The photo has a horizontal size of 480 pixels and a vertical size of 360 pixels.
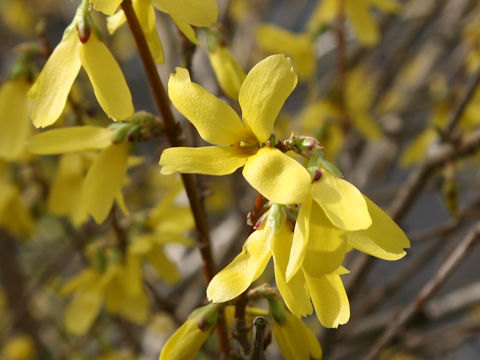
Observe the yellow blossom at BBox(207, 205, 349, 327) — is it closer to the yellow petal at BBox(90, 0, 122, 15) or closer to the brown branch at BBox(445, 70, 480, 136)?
the yellow petal at BBox(90, 0, 122, 15)

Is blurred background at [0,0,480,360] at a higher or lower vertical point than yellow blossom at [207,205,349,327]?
lower

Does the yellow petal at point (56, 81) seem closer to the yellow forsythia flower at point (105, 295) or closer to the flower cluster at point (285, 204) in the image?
the flower cluster at point (285, 204)

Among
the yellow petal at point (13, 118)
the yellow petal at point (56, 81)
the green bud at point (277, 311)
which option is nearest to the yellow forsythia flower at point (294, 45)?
the yellow petal at point (13, 118)

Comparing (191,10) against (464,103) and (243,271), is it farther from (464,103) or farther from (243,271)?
(464,103)

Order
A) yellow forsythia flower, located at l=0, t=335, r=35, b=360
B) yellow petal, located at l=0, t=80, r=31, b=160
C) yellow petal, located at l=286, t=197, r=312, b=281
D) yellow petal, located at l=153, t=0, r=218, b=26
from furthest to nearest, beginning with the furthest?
yellow forsythia flower, located at l=0, t=335, r=35, b=360, yellow petal, located at l=0, t=80, r=31, b=160, yellow petal, located at l=153, t=0, r=218, b=26, yellow petal, located at l=286, t=197, r=312, b=281

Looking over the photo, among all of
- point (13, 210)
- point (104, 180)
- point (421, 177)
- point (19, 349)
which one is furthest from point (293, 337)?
point (19, 349)

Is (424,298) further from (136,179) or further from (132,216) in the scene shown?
(136,179)

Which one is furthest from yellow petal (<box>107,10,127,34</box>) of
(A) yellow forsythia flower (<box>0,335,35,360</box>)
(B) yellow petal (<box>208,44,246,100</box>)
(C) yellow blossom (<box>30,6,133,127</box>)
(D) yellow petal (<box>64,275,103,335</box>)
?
(A) yellow forsythia flower (<box>0,335,35,360</box>)
